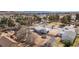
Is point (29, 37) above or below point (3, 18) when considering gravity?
below

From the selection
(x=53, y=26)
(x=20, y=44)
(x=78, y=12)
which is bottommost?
(x=20, y=44)

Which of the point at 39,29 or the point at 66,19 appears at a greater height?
the point at 66,19
